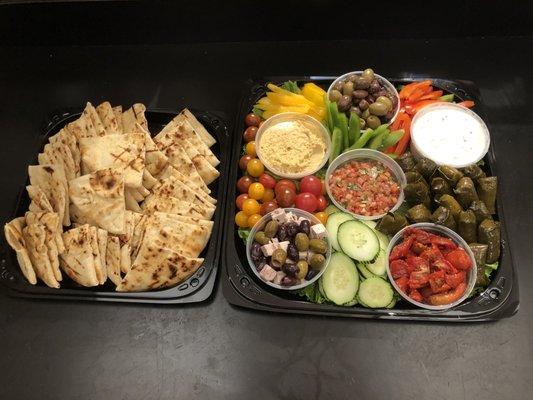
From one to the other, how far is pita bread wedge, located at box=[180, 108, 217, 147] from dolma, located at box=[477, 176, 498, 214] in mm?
1712

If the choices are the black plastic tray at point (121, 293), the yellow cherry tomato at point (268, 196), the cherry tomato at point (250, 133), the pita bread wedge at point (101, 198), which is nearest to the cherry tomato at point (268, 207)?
the yellow cherry tomato at point (268, 196)

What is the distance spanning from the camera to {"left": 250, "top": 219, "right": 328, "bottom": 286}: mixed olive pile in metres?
2.43

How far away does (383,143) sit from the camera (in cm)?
288

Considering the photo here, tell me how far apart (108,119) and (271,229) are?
1384mm

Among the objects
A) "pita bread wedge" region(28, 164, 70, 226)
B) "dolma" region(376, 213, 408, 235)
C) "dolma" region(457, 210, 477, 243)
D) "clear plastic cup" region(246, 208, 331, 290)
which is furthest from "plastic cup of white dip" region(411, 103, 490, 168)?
"pita bread wedge" region(28, 164, 70, 226)

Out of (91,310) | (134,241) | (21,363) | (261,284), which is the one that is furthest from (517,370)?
(21,363)

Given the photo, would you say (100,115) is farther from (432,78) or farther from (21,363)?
(432,78)

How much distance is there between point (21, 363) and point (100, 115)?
63.0 inches

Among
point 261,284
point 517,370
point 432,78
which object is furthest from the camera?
point 432,78

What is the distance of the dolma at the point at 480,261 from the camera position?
8.20 feet

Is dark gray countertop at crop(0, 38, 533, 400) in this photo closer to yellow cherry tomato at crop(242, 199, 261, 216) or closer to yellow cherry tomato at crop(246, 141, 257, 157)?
yellow cherry tomato at crop(242, 199, 261, 216)

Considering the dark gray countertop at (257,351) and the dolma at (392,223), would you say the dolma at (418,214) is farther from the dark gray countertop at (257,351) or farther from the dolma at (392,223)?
the dark gray countertop at (257,351)

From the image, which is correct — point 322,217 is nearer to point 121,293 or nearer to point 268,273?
point 268,273

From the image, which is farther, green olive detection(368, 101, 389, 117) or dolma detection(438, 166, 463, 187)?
green olive detection(368, 101, 389, 117)
